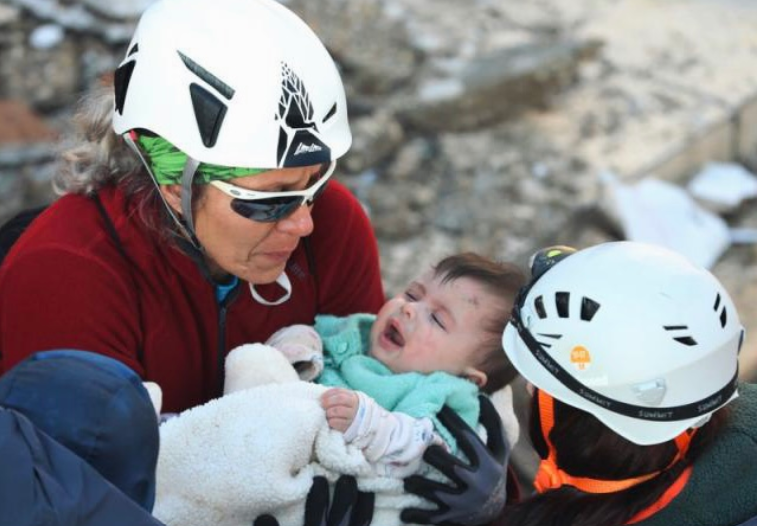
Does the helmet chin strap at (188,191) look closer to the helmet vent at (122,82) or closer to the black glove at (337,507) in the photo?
Result: the helmet vent at (122,82)

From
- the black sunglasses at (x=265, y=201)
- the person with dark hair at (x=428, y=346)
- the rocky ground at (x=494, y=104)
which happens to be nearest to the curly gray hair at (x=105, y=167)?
the black sunglasses at (x=265, y=201)

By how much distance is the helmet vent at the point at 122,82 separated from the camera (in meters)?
3.06

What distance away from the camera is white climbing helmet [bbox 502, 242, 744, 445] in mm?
2605

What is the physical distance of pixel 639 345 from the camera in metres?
2.61

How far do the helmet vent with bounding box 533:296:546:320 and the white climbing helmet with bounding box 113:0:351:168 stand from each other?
701mm

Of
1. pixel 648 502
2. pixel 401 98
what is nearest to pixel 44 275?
pixel 648 502

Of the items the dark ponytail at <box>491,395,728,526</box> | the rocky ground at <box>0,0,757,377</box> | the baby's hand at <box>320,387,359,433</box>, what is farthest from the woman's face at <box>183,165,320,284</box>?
the rocky ground at <box>0,0,757,377</box>

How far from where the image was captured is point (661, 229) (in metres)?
6.47

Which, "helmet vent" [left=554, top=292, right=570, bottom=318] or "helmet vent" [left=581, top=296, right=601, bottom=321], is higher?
"helmet vent" [left=581, top=296, right=601, bottom=321]

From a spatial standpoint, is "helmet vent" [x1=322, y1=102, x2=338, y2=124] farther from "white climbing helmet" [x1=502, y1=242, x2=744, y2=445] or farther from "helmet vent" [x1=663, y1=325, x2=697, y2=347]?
"helmet vent" [x1=663, y1=325, x2=697, y2=347]

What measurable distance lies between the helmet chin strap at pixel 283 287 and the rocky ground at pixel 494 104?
2.84 meters

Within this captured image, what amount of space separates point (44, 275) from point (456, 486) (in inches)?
49.2

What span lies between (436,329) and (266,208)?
65 cm

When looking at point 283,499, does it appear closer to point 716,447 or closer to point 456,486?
point 456,486
